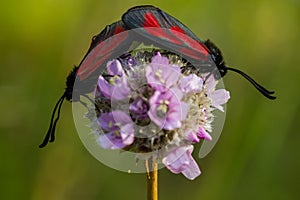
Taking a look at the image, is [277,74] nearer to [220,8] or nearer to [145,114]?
[220,8]

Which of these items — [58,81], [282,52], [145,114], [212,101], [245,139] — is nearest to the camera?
[145,114]

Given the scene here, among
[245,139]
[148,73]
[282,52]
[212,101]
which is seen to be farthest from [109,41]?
[282,52]

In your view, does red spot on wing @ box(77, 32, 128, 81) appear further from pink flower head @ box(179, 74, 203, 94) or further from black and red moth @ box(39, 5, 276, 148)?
pink flower head @ box(179, 74, 203, 94)

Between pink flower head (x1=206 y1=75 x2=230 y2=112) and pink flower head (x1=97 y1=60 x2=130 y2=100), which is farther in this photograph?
pink flower head (x1=206 y1=75 x2=230 y2=112)

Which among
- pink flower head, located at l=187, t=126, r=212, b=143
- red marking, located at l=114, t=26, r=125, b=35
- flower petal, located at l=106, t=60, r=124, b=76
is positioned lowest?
pink flower head, located at l=187, t=126, r=212, b=143

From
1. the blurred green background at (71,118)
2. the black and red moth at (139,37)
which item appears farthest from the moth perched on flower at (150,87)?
the blurred green background at (71,118)

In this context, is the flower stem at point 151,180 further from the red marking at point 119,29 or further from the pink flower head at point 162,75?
the red marking at point 119,29

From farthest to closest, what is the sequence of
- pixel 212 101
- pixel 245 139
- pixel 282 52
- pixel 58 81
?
pixel 282 52 → pixel 58 81 → pixel 245 139 → pixel 212 101

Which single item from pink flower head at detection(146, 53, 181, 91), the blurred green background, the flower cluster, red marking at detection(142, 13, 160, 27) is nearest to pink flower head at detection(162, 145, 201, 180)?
the flower cluster
